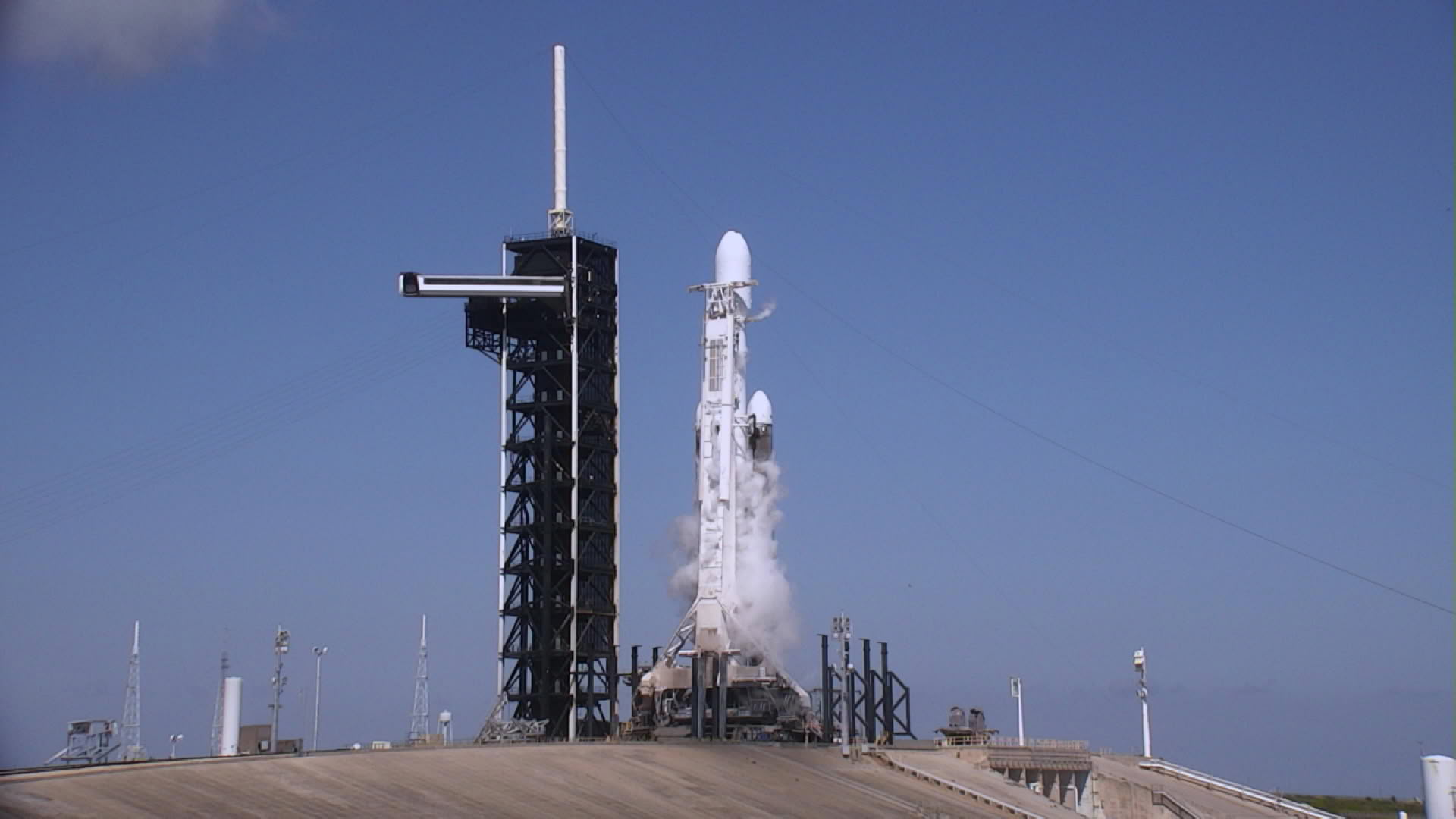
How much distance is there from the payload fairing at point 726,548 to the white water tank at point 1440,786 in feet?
175

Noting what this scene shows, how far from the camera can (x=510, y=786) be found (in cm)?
6228

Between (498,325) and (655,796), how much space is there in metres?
39.4

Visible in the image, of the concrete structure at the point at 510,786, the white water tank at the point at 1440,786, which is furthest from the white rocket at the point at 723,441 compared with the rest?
the white water tank at the point at 1440,786

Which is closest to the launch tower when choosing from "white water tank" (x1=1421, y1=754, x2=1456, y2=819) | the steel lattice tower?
the steel lattice tower

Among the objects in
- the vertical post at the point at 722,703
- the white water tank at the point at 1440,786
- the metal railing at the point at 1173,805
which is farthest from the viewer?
the vertical post at the point at 722,703

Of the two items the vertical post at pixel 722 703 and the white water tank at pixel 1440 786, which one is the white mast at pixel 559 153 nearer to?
the vertical post at pixel 722 703

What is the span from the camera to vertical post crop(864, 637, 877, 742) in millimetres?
97062

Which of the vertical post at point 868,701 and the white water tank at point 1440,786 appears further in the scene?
the vertical post at point 868,701

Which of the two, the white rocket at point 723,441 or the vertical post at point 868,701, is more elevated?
the white rocket at point 723,441

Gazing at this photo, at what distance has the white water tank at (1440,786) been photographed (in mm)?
40406

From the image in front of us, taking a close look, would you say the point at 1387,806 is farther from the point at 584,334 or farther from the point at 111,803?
the point at 111,803

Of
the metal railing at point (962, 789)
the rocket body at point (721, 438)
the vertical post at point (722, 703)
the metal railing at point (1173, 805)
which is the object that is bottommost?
the metal railing at point (1173, 805)

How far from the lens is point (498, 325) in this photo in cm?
→ 9812

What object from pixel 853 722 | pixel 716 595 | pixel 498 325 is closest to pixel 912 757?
pixel 853 722
